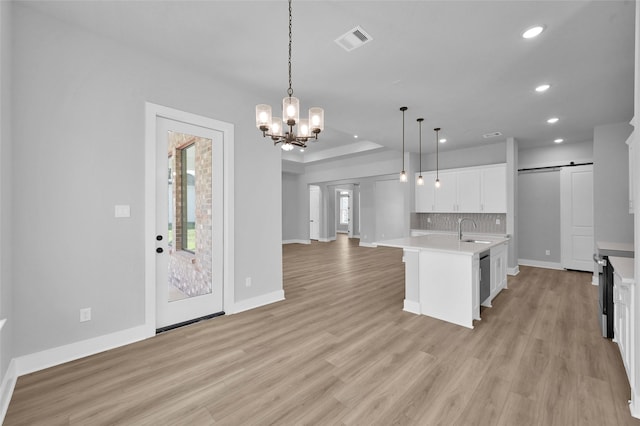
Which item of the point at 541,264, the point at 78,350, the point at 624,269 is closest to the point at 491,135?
the point at 541,264

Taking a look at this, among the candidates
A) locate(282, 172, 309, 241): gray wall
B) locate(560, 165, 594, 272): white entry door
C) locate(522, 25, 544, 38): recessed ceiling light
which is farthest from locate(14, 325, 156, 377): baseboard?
locate(282, 172, 309, 241): gray wall

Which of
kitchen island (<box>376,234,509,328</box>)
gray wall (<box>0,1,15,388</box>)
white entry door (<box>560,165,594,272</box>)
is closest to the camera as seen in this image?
gray wall (<box>0,1,15,388</box>)

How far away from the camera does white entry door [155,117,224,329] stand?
3.00m

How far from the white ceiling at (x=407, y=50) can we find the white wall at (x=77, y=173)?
0.25 meters

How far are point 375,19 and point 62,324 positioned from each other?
3.80 metres

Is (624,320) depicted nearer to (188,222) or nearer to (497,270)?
(497,270)

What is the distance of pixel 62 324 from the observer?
239 cm

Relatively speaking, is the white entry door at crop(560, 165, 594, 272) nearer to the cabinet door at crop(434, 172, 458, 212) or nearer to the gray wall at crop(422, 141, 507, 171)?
the gray wall at crop(422, 141, 507, 171)

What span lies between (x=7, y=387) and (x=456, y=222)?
7.83m

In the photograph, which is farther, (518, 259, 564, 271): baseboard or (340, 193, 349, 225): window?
(340, 193, 349, 225): window

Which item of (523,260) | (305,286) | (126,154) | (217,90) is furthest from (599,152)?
(126,154)

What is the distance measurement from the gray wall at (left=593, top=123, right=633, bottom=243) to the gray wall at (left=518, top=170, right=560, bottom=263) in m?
1.45

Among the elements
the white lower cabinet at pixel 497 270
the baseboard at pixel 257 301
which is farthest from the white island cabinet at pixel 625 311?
the baseboard at pixel 257 301

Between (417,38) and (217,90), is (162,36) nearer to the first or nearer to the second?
(217,90)
